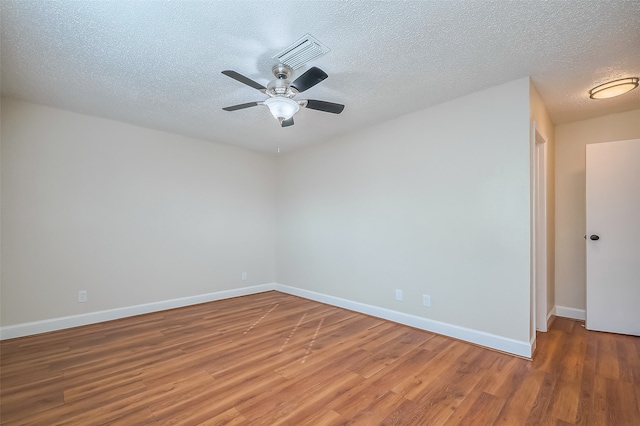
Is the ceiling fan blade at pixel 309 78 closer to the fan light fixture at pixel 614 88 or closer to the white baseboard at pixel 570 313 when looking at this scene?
the fan light fixture at pixel 614 88

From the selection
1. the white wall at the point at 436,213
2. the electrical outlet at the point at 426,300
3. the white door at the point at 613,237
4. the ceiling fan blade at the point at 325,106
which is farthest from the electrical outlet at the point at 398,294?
the ceiling fan blade at the point at 325,106

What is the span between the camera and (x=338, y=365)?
2406 mm

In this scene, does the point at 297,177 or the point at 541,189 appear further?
the point at 297,177

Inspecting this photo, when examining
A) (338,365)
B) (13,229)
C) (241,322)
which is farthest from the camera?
(241,322)

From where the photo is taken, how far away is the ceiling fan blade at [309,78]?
189 centimetres

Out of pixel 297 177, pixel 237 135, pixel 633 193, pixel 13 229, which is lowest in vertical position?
pixel 13 229

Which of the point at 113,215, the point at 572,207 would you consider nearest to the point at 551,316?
the point at 572,207

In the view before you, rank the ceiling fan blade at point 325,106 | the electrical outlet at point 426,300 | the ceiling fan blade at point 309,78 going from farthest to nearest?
1. the electrical outlet at point 426,300
2. the ceiling fan blade at point 325,106
3. the ceiling fan blade at point 309,78

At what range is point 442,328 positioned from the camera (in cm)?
306

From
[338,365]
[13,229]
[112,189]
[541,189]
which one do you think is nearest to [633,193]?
[541,189]

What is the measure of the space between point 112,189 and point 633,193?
6.02 metres

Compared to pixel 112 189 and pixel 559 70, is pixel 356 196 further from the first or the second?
pixel 112 189

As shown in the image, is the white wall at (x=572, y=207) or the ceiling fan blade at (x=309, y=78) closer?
the ceiling fan blade at (x=309, y=78)

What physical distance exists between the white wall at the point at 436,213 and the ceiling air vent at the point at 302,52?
1672 mm
